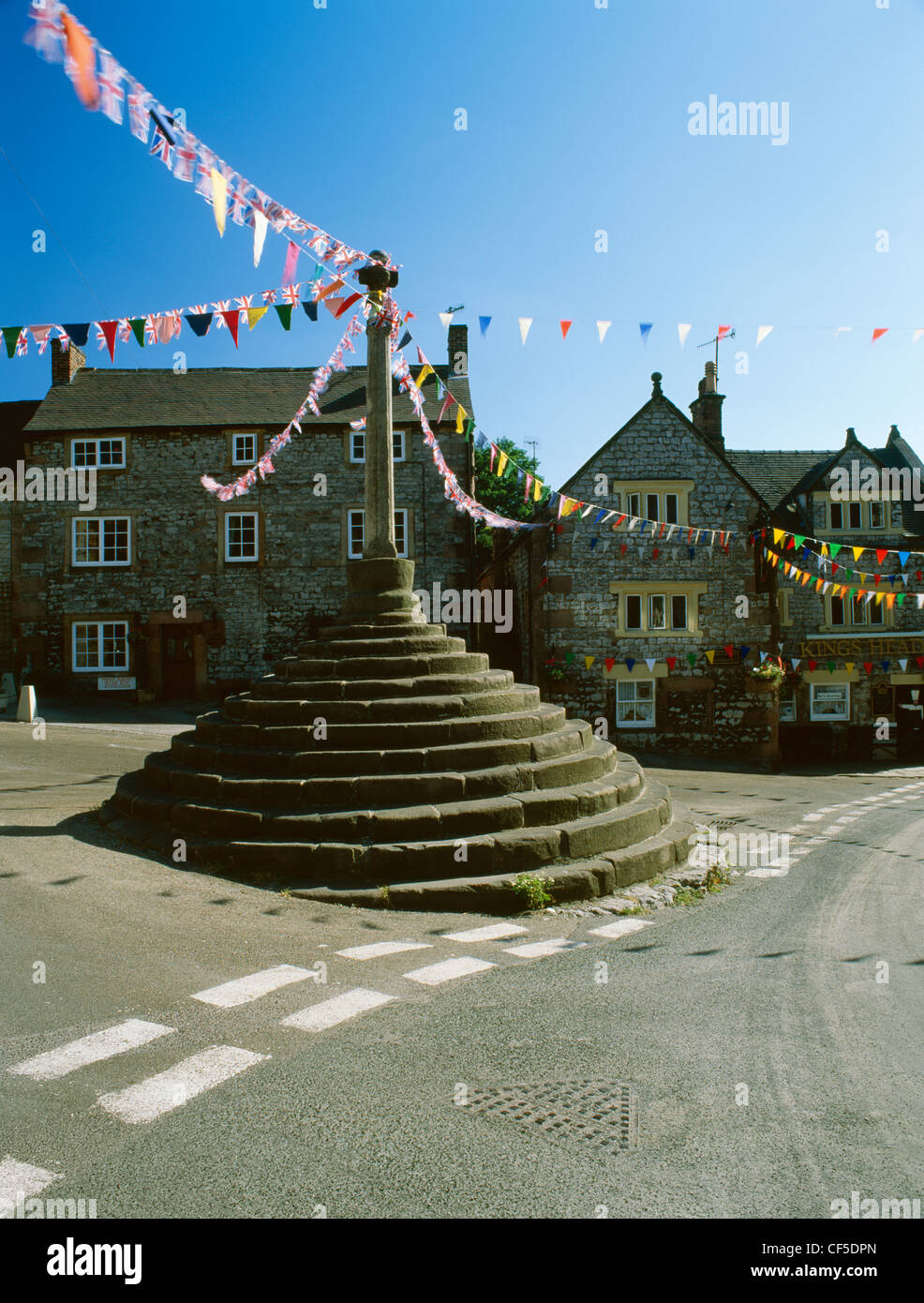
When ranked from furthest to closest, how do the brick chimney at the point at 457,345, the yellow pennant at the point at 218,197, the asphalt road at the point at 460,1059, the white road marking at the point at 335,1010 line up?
the brick chimney at the point at 457,345 < the yellow pennant at the point at 218,197 < the white road marking at the point at 335,1010 < the asphalt road at the point at 460,1059

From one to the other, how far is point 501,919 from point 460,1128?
3048mm

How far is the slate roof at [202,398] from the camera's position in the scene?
23.3 metres

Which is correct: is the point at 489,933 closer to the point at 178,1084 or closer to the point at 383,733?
the point at 383,733

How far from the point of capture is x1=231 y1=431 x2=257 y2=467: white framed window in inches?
912

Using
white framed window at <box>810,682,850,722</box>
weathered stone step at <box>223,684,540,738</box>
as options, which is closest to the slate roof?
white framed window at <box>810,682,850,722</box>

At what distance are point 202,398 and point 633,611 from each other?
1416 centimetres

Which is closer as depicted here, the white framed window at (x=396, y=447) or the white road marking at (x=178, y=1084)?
the white road marking at (x=178, y=1084)

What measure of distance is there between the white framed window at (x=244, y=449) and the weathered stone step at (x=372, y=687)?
15.9 meters

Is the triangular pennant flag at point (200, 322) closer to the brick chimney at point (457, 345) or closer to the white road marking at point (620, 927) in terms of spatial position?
the white road marking at point (620, 927)

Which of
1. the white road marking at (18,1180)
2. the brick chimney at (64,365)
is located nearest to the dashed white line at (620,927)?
the white road marking at (18,1180)

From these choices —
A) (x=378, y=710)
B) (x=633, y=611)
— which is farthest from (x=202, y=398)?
(x=378, y=710)

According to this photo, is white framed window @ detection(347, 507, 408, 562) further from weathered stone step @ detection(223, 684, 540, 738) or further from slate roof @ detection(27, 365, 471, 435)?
weathered stone step @ detection(223, 684, 540, 738)

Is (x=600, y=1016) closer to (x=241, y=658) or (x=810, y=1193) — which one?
(x=810, y=1193)

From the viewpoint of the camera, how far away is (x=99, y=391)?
82.1ft
